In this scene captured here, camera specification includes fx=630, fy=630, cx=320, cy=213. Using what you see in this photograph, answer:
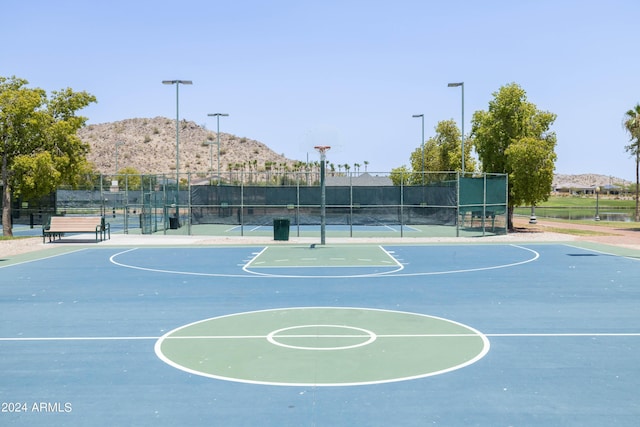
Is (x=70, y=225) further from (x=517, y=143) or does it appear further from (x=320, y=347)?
(x=517, y=143)

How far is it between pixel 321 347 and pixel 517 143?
3212 cm

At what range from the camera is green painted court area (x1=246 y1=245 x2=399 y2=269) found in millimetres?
21578

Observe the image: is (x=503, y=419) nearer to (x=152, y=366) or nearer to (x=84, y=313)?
(x=152, y=366)

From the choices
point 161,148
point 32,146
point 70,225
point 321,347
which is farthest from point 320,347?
point 161,148

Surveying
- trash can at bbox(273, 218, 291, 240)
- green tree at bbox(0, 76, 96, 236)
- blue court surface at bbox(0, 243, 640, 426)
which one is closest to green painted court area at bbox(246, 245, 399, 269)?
blue court surface at bbox(0, 243, 640, 426)

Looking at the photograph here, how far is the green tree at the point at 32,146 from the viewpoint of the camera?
32.8 metres

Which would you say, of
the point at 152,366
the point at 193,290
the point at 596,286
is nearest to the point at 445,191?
the point at 596,286

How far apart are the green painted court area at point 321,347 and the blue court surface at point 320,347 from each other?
0.04 meters

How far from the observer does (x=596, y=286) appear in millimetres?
16625

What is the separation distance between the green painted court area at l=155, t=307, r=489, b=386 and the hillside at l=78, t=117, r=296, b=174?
385ft

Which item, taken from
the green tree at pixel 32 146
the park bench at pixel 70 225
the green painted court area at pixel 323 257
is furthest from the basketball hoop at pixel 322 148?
the green tree at pixel 32 146

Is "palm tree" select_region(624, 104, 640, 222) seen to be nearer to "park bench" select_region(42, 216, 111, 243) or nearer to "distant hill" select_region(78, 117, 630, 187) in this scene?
"park bench" select_region(42, 216, 111, 243)

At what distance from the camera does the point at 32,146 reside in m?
34.2

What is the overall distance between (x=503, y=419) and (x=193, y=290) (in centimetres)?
1060
